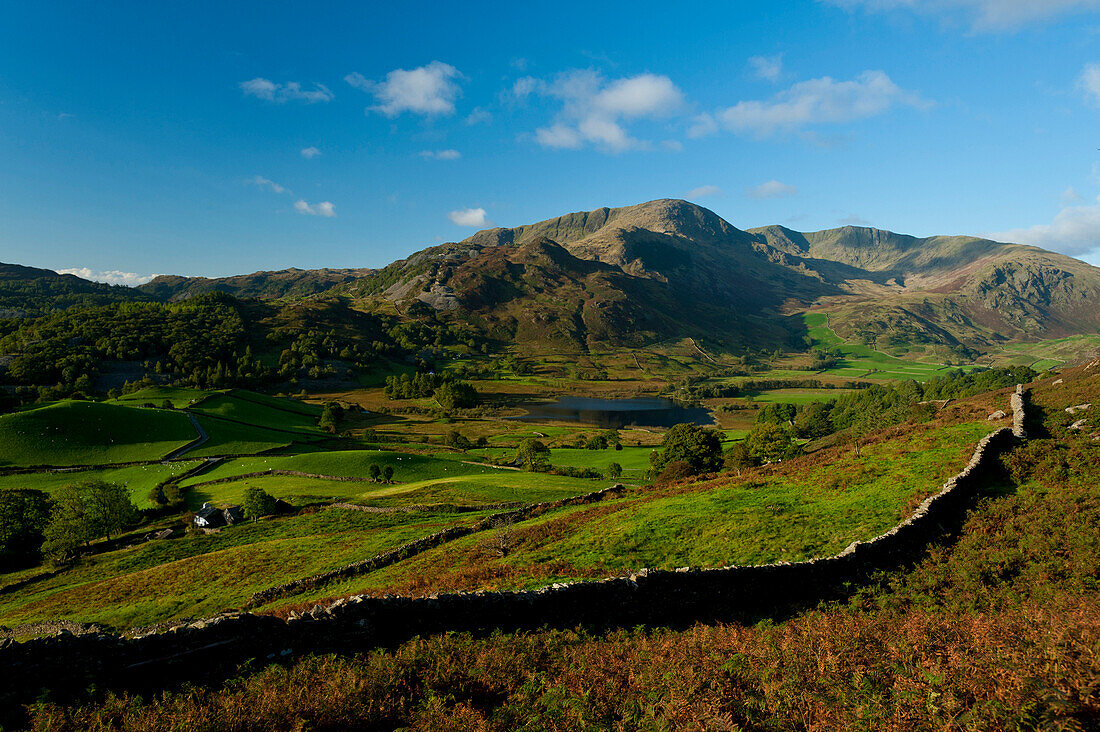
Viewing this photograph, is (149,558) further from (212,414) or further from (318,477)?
(212,414)

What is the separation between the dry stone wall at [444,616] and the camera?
32.9 feet

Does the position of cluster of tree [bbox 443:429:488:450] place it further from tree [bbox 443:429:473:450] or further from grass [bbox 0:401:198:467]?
grass [bbox 0:401:198:467]

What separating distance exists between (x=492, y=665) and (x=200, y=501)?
186ft

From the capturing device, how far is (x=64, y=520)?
123ft

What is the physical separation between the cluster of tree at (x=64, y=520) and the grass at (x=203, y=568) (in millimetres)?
3157

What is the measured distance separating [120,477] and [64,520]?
1279 inches

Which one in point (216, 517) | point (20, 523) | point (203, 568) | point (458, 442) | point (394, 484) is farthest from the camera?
point (458, 442)

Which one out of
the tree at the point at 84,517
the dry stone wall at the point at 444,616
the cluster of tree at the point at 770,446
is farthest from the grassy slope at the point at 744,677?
the cluster of tree at the point at 770,446

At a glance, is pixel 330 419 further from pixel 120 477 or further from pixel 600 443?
pixel 600 443

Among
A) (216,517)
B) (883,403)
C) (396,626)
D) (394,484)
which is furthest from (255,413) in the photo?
(883,403)

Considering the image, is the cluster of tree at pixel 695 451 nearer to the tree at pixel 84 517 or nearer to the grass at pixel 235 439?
the tree at pixel 84 517

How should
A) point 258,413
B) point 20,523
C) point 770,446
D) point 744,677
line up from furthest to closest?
point 258,413 → point 770,446 → point 20,523 → point 744,677

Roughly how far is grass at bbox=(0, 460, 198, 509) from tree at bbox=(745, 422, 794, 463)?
7472 cm

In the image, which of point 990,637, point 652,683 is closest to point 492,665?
point 652,683
